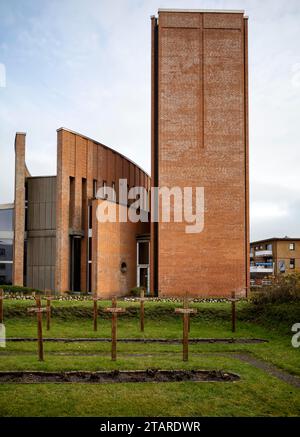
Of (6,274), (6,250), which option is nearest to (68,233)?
(6,250)

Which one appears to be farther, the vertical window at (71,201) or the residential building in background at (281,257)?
the residential building in background at (281,257)

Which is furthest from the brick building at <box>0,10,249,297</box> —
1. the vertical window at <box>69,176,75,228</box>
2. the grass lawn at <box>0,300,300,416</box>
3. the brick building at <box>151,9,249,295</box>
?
the grass lawn at <box>0,300,300,416</box>

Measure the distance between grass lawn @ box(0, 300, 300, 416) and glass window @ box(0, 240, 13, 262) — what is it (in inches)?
406

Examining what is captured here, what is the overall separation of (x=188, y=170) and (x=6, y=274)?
1335 centimetres

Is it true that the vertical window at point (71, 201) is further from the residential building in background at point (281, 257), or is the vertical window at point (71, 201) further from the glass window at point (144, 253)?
the residential building in background at point (281, 257)

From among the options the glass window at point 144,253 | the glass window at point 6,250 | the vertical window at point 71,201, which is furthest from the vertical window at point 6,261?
the glass window at point 144,253

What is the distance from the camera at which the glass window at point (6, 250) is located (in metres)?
31.6

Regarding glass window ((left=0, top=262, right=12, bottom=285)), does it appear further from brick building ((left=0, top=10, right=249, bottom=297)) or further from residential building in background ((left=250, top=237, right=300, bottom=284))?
residential building in background ((left=250, top=237, right=300, bottom=284))

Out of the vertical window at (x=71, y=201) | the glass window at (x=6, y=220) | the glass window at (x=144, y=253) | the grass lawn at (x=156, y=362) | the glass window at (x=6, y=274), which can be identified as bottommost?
the grass lawn at (x=156, y=362)

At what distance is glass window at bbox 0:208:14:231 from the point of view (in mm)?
32219

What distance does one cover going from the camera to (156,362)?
12445 mm

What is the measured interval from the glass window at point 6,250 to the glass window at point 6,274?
0.39 m

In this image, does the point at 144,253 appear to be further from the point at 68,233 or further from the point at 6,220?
the point at 6,220

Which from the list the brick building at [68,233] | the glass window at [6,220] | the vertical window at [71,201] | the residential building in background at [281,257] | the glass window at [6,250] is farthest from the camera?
the residential building in background at [281,257]
